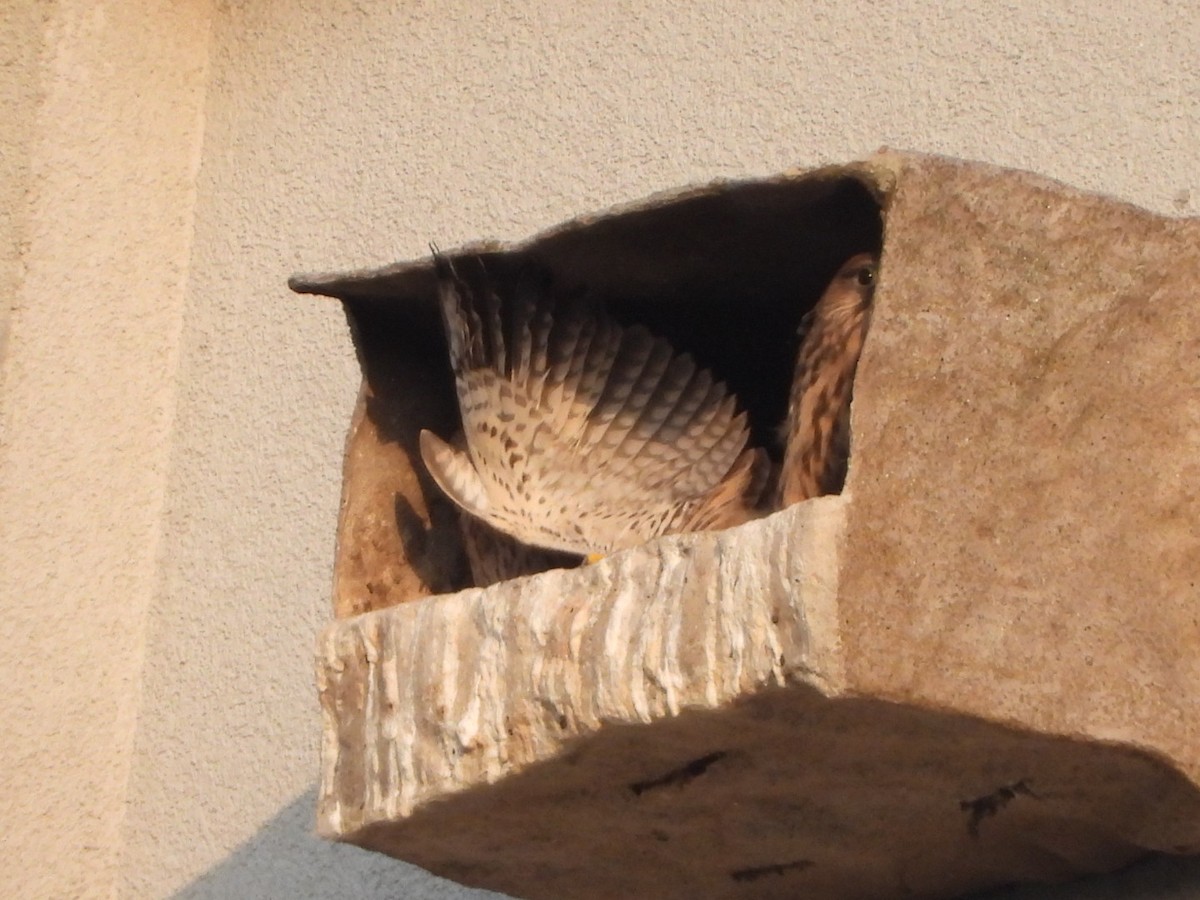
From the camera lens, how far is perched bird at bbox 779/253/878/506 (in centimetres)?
165

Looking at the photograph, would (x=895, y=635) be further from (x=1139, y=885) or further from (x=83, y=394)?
(x=83, y=394)

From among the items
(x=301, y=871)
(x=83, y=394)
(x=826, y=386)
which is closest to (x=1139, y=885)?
(x=826, y=386)

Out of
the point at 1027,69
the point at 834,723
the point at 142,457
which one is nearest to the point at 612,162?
the point at 1027,69

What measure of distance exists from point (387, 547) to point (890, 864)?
0.58 meters

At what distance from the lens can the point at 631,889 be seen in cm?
182

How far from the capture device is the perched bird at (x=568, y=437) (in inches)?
72.6

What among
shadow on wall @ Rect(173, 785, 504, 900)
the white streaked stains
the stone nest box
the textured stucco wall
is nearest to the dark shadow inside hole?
the stone nest box

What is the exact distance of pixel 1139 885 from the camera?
175 cm

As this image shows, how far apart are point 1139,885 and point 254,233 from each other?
1.76m

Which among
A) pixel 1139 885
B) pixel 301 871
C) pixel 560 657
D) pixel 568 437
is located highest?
pixel 568 437

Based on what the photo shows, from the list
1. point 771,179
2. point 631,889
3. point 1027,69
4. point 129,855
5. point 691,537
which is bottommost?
point 129,855

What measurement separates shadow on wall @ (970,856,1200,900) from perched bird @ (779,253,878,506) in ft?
1.54

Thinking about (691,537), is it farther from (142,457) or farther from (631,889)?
(142,457)

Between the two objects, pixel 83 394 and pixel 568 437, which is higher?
pixel 568 437
